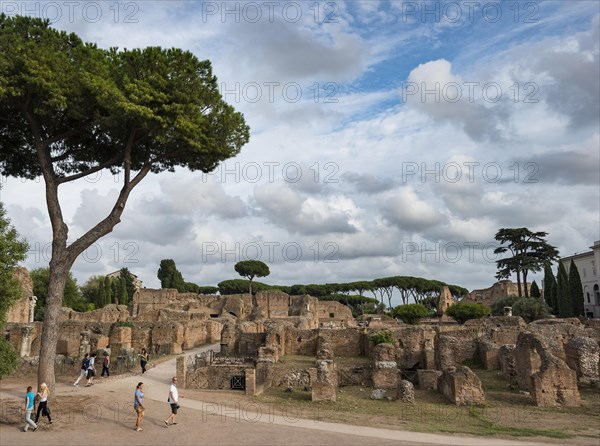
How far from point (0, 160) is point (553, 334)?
24395 mm

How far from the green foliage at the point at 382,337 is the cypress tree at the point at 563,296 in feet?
93.7

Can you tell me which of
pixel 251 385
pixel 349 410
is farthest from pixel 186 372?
pixel 349 410

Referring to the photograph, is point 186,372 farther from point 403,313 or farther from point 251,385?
point 403,313

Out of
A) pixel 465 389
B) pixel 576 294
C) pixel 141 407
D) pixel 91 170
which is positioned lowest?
pixel 141 407

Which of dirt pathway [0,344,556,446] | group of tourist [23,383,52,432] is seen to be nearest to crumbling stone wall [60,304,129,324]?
dirt pathway [0,344,556,446]

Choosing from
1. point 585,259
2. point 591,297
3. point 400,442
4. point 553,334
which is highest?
point 585,259

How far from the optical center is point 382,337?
23.5 meters

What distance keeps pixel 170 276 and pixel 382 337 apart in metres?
50.2

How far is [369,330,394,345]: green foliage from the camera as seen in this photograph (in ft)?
76.7

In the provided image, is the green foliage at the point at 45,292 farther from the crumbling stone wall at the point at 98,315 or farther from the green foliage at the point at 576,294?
the green foliage at the point at 576,294

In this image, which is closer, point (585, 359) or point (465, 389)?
point (465, 389)

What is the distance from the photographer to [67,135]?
588 inches

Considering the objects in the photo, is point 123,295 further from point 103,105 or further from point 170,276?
point 103,105

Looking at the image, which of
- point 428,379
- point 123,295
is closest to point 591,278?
point 428,379
